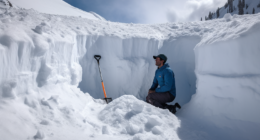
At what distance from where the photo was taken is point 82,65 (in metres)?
3.95

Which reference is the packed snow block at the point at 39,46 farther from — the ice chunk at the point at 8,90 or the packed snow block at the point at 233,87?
the packed snow block at the point at 233,87

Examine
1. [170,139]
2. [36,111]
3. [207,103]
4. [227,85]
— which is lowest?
[170,139]

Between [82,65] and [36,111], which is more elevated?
[82,65]

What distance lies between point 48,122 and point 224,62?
245cm

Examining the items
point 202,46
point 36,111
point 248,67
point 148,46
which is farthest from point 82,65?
point 248,67

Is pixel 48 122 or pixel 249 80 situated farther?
pixel 249 80

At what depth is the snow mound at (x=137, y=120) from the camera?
1.80 metres

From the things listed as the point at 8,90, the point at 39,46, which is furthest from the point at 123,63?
the point at 8,90

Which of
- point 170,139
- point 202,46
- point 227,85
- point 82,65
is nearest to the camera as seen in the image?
point 170,139

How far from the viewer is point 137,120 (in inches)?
80.3

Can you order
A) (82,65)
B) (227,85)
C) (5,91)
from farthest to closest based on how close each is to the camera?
(82,65) < (227,85) < (5,91)

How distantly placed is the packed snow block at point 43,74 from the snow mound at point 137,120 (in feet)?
3.11

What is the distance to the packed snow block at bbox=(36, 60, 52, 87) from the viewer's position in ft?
6.56

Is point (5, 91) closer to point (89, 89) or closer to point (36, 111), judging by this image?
point (36, 111)
